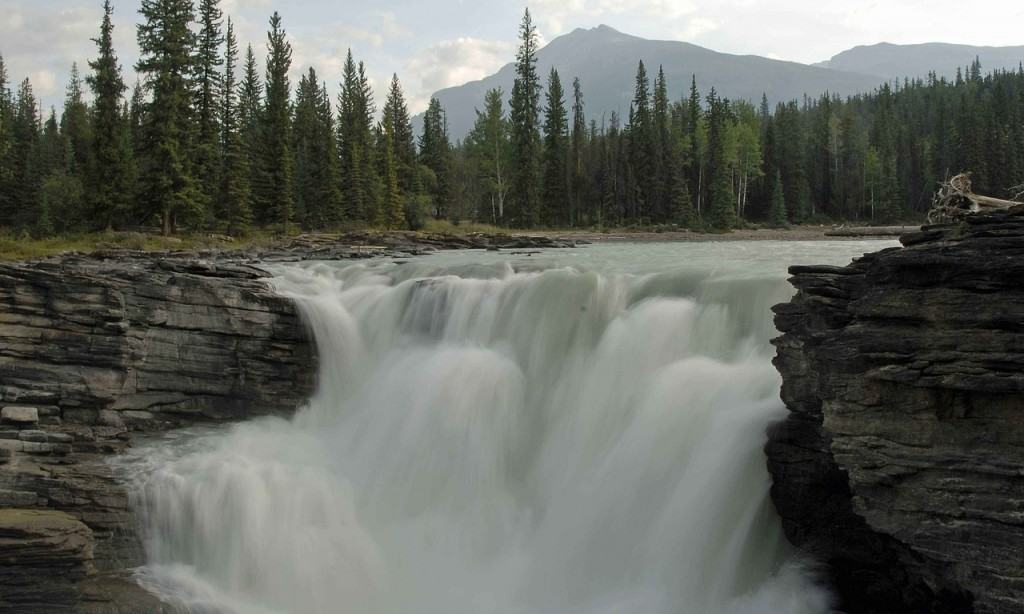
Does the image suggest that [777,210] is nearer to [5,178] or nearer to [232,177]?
[232,177]

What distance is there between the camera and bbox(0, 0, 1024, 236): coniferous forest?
42281mm

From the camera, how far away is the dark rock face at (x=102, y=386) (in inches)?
338

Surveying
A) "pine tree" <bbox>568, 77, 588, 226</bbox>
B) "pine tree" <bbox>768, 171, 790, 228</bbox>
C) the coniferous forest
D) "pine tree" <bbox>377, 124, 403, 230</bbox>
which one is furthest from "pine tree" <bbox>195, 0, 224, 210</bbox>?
"pine tree" <bbox>768, 171, 790, 228</bbox>

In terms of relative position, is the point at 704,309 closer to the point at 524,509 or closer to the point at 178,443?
the point at 524,509

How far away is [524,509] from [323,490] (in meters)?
3.11

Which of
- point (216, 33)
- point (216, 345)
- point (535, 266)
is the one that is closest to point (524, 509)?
point (216, 345)

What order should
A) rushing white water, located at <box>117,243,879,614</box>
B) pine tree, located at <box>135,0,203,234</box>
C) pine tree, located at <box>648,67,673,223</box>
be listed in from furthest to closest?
pine tree, located at <box>648,67,673,223</box> → pine tree, located at <box>135,0,203,234</box> → rushing white water, located at <box>117,243,879,614</box>

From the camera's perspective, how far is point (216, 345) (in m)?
13.6

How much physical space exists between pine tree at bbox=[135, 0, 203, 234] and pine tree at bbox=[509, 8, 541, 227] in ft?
104

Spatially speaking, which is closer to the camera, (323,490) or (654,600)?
(654,600)

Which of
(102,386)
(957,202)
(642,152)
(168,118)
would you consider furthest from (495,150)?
(957,202)

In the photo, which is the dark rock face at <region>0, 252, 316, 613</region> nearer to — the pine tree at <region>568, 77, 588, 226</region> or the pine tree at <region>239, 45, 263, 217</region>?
the pine tree at <region>239, 45, 263, 217</region>

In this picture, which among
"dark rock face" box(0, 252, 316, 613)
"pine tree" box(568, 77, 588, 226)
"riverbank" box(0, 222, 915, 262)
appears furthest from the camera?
"pine tree" box(568, 77, 588, 226)

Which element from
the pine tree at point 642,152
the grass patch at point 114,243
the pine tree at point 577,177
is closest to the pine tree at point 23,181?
the grass patch at point 114,243
